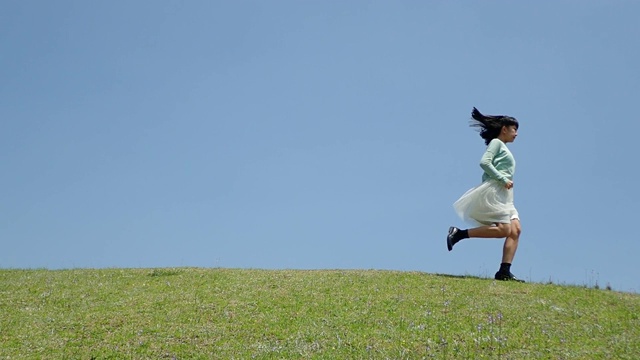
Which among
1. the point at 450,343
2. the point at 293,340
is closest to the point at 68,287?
the point at 293,340

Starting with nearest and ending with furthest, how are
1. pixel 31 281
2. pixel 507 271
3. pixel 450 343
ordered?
pixel 450 343
pixel 507 271
pixel 31 281

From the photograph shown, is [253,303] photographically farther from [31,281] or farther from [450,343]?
[31,281]

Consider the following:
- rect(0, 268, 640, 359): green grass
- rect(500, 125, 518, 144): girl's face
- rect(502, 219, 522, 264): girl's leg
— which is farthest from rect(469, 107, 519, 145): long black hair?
rect(0, 268, 640, 359): green grass

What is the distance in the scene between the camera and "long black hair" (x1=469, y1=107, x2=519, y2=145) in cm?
1664

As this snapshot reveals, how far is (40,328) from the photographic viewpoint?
12.7 m

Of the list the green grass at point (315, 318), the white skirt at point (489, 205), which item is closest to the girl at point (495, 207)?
the white skirt at point (489, 205)

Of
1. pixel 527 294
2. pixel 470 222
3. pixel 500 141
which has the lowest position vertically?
pixel 527 294

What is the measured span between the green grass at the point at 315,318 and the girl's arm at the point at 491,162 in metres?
2.42

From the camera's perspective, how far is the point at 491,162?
52.6 ft

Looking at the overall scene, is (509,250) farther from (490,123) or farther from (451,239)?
(490,123)

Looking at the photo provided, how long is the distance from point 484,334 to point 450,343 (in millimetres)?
763

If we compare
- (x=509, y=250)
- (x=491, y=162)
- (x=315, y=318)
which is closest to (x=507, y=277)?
(x=509, y=250)

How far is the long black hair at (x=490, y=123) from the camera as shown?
16641 millimetres

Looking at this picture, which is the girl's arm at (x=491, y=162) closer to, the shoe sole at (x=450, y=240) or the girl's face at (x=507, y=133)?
the girl's face at (x=507, y=133)
